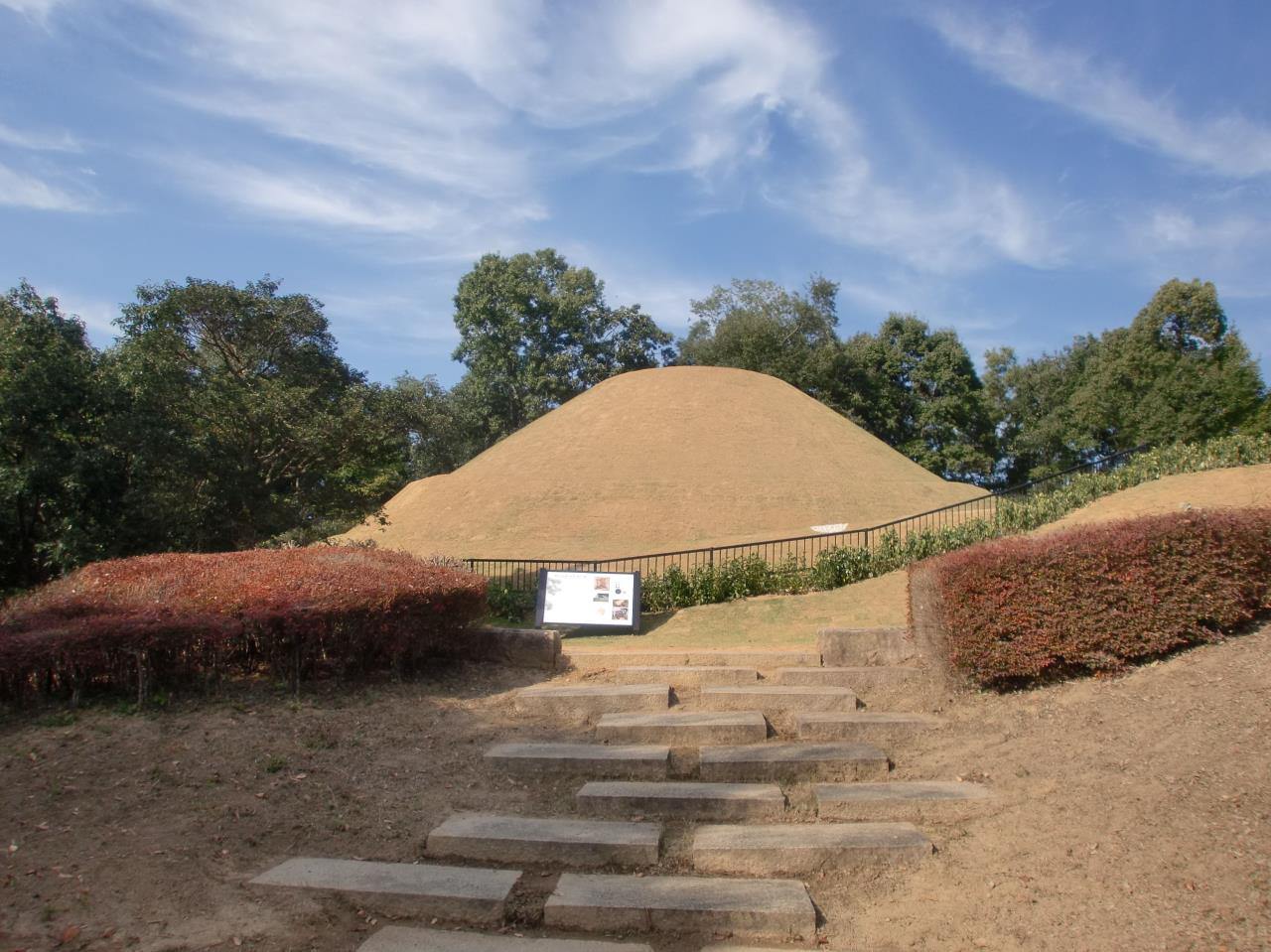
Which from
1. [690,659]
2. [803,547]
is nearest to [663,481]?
[803,547]

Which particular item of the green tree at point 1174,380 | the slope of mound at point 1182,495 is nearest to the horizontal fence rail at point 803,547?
the slope of mound at point 1182,495

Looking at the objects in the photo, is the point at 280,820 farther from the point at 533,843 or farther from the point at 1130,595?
the point at 1130,595

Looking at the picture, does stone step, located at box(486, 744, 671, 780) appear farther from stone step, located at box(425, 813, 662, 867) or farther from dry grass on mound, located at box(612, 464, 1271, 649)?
dry grass on mound, located at box(612, 464, 1271, 649)

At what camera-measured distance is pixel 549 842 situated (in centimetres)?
489

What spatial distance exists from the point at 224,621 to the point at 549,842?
3.46 meters

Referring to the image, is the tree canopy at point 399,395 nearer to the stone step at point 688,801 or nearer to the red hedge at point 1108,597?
the stone step at point 688,801

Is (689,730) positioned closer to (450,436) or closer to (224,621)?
(224,621)

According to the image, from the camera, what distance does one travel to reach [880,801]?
17.5ft

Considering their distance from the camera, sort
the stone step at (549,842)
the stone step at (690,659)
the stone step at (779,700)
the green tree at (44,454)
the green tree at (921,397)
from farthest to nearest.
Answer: the green tree at (921,397), the green tree at (44,454), the stone step at (690,659), the stone step at (779,700), the stone step at (549,842)

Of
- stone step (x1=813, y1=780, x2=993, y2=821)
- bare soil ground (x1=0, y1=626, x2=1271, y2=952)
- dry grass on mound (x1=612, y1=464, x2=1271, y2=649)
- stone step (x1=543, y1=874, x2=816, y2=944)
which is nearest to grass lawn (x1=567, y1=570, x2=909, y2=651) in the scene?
dry grass on mound (x1=612, y1=464, x2=1271, y2=649)

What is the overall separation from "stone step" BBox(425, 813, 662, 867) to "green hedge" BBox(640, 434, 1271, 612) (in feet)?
33.5

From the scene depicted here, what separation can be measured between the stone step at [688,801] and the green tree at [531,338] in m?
48.9

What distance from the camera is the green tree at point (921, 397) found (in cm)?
5094

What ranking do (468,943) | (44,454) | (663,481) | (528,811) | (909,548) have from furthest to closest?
(663,481)
(909,548)
(44,454)
(528,811)
(468,943)
